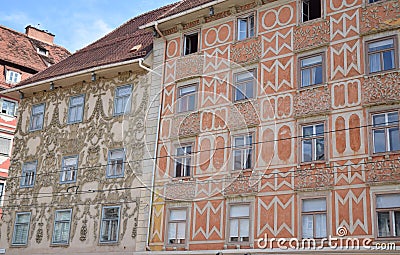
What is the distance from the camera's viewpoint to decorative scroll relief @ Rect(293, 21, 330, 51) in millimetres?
19953

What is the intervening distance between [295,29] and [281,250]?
7.66 m

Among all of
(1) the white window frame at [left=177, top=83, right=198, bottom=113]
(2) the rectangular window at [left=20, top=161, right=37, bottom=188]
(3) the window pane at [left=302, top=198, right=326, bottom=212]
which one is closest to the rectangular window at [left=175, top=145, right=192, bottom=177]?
(1) the white window frame at [left=177, top=83, right=198, bottom=113]

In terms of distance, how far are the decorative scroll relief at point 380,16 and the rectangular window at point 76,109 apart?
13.3 meters

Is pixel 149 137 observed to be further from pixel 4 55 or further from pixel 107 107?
pixel 4 55

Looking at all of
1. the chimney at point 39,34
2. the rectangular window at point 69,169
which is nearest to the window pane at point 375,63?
the rectangular window at point 69,169

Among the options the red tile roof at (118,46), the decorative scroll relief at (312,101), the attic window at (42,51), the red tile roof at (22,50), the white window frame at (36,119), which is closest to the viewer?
the decorative scroll relief at (312,101)

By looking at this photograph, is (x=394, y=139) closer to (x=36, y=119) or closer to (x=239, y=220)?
(x=239, y=220)

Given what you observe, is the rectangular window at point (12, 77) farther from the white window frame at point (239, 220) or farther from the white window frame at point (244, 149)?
the white window frame at point (239, 220)

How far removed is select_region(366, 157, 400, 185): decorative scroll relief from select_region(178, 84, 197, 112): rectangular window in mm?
7728

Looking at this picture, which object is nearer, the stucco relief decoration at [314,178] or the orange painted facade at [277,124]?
the orange painted facade at [277,124]

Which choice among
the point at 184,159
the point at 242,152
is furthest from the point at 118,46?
the point at 242,152

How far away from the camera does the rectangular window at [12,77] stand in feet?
123

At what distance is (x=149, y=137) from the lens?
77.6ft

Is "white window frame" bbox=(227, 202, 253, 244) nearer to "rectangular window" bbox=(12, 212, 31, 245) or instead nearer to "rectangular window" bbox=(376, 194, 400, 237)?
"rectangular window" bbox=(376, 194, 400, 237)
